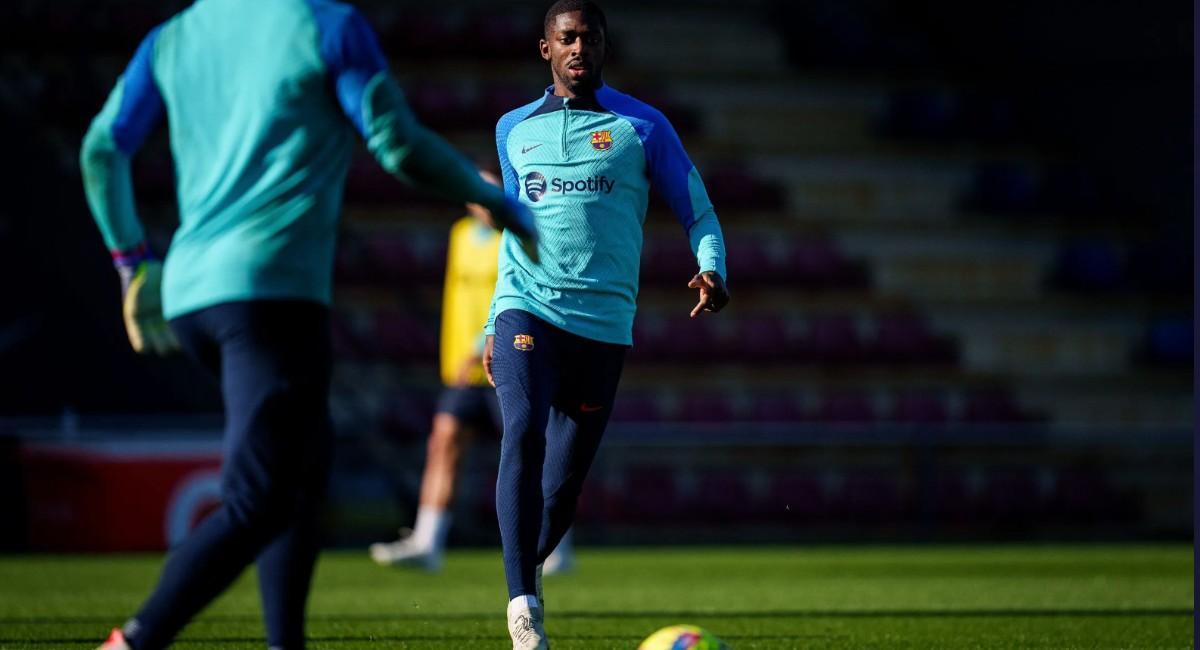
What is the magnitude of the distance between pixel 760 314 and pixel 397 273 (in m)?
3.54

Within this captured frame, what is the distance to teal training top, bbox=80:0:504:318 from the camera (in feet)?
11.7

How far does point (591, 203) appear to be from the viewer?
501 centimetres

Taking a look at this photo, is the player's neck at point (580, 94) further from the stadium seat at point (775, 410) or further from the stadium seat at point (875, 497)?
the stadium seat at point (775, 410)

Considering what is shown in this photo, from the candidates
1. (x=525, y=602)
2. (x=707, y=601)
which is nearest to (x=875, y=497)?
(x=707, y=601)

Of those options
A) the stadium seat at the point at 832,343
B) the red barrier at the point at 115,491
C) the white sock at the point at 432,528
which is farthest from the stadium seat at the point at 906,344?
the white sock at the point at 432,528

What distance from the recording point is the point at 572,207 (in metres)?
5.00

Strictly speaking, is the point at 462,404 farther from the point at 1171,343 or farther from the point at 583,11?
the point at 1171,343

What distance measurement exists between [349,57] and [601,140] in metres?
1.57

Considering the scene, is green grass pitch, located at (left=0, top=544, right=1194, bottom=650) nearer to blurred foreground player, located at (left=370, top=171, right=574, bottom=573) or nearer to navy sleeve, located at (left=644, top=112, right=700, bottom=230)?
blurred foreground player, located at (left=370, top=171, right=574, bottom=573)

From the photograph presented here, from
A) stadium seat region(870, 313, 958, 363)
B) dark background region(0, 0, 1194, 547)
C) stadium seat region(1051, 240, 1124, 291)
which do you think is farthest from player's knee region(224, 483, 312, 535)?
stadium seat region(1051, 240, 1124, 291)

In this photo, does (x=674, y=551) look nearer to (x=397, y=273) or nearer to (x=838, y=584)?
(x=838, y=584)

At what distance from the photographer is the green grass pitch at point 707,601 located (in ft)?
19.9

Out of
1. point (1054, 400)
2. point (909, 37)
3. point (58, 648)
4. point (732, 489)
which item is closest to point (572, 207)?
point (58, 648)

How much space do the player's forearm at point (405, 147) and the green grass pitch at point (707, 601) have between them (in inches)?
99.2
